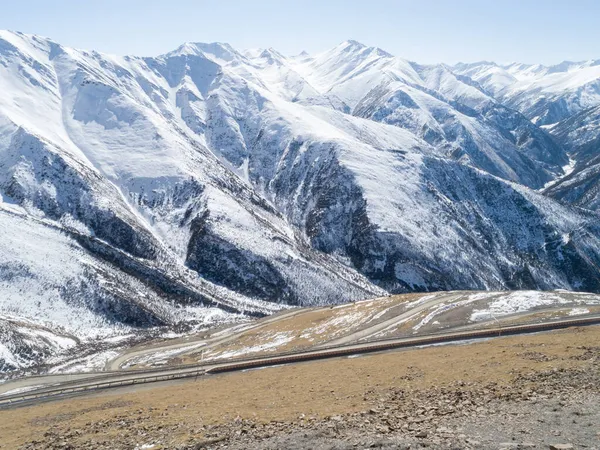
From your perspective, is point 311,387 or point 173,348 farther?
point 173,348

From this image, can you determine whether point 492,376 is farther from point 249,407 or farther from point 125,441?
point 125,441

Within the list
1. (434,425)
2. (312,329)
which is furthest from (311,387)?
(312,329)

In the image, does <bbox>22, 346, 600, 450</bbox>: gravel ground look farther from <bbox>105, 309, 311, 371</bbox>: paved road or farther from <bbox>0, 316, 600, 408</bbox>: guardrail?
<bbox>105, 309, 311, 371</bbox>: paved road

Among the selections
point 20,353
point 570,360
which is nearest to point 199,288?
point 20,353

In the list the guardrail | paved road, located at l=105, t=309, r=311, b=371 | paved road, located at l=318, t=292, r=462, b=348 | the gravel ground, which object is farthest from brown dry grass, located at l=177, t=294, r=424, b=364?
the gravel ground

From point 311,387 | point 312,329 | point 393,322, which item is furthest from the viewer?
point 312,329

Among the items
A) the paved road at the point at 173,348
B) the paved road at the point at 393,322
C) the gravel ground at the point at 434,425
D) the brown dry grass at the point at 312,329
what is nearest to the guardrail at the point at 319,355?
the paved road at the point at 393,322

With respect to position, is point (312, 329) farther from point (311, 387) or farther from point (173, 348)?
point (311, 387)

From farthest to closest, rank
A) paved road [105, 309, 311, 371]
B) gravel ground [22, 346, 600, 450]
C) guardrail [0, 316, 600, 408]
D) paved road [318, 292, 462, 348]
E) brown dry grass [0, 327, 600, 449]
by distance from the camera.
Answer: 1. paved road [105, 309, 311, 371]
2. paved road [318, 292, 462, 348]
3. guardrail [0, 316, 600, 408]
4. brown dry grass [0, 327, 600, 449]
5. gravel ground [22, 346, 600, 450]

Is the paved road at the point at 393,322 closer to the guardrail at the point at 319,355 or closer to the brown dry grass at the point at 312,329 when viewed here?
the brown dry grass at the point at 312,329
